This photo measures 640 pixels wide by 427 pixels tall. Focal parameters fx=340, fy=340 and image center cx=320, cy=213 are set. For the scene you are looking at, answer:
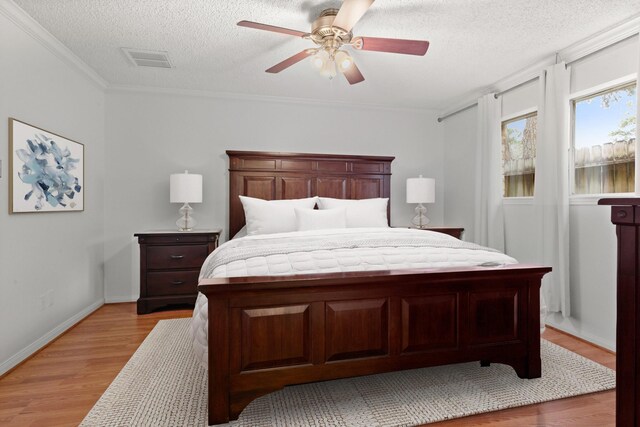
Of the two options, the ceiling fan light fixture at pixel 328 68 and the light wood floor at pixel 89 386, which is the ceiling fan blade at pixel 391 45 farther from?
the light wood floor at pixel 89 386

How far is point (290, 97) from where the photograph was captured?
4234 millimetres

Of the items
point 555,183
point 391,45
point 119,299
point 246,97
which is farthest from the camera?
point 246,97

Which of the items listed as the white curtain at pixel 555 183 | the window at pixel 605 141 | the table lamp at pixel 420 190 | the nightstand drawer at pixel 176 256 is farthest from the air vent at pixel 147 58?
the window at pixel 605 141

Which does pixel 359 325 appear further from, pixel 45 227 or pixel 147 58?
pixel 147 58

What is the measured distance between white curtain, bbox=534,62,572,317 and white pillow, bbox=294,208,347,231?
5.98ft

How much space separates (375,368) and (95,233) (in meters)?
3.35

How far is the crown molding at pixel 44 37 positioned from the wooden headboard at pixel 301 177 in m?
1.58

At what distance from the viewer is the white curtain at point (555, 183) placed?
289 centimetres

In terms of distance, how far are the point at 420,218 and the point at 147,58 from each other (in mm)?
3510

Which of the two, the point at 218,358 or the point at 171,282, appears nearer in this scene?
the point at 218,358

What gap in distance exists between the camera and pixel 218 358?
5.23 feet

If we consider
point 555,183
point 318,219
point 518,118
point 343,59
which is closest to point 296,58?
point 343,59

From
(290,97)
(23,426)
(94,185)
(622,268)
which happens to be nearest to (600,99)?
(622,268)

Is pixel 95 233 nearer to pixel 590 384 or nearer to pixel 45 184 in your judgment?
pixel 45 184
